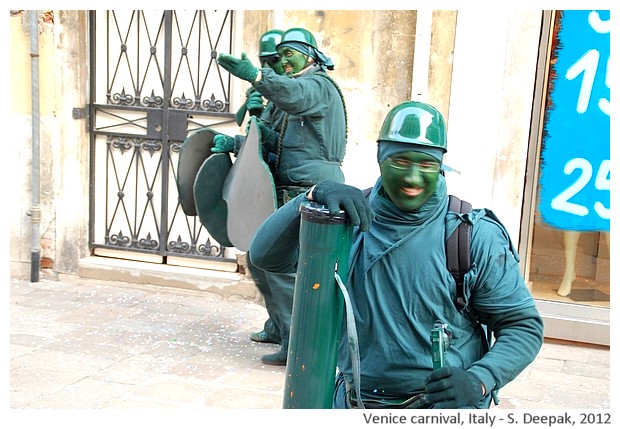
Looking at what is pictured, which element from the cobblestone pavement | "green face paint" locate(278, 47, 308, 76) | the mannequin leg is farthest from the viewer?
the mannequin leg

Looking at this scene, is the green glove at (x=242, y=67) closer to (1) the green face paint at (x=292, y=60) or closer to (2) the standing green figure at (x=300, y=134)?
(2) the standing green figure at (x=300, y=134)

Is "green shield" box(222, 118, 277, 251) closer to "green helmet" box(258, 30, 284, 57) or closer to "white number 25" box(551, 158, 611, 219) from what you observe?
"green helmet" box(258, 30, 284, 57)

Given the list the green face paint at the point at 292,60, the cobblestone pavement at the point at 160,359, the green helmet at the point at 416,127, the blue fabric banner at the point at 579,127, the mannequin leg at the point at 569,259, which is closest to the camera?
the green helmet at the point at 416,127

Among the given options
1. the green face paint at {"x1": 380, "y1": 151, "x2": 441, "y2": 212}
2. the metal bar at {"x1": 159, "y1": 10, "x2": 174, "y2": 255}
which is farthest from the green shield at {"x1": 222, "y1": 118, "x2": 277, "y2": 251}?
the green face paint at {"x1": 380, "y1": 151, "x2": 441, "y2": 212}

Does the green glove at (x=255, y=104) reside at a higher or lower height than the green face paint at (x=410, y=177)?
higher

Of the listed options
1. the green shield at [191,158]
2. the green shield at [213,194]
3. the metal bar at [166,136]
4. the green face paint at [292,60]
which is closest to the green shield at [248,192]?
the green shield at [213,194]

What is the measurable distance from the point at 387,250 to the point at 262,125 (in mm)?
2844

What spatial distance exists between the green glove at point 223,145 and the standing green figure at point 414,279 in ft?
9.51

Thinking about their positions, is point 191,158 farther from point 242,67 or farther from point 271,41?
point 242,67

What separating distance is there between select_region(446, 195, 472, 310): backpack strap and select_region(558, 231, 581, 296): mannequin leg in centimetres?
387

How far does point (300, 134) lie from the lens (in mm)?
4785

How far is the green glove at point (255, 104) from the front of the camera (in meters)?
5.21

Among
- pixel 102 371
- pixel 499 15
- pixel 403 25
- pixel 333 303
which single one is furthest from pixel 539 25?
pixel 333 303

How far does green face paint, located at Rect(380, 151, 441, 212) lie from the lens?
2137 mm
